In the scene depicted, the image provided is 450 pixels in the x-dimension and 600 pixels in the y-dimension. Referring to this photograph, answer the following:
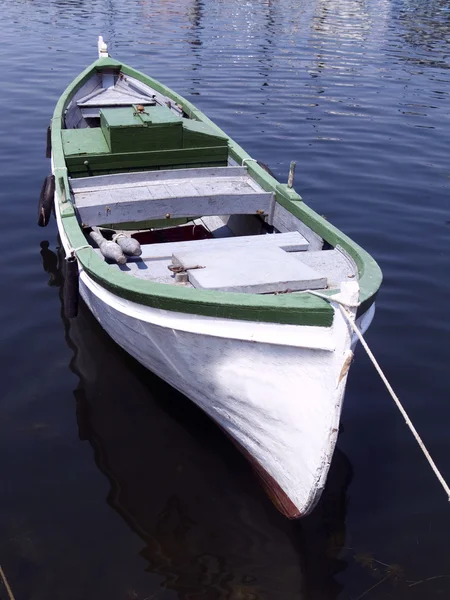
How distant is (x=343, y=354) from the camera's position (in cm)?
450

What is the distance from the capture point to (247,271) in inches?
232

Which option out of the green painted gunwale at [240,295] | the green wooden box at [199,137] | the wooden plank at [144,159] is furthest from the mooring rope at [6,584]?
the green wooden box at [199,137]

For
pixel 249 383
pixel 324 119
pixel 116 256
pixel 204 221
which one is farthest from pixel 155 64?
pixel 249 383

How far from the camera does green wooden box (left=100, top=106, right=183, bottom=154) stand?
29.2 feet

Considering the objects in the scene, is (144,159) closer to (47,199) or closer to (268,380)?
(47,199)

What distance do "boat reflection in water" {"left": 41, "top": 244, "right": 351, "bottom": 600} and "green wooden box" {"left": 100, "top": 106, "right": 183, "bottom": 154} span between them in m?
3.32

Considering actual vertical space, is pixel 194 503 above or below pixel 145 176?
below

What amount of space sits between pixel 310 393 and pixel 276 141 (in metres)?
11.9

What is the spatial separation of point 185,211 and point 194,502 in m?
3.71

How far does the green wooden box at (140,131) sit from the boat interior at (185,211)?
0.01 metres

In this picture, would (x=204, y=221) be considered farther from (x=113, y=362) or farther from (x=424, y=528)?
(x=424, y=528)

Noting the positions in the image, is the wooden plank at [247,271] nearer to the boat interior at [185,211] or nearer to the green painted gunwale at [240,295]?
the boat interior at [185,211]

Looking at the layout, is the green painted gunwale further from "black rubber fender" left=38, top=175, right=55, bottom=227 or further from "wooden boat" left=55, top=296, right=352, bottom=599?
"wooden boat" left=55, top=296, right=352, bottom=599

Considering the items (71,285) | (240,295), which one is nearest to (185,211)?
Answer: (71,285)
